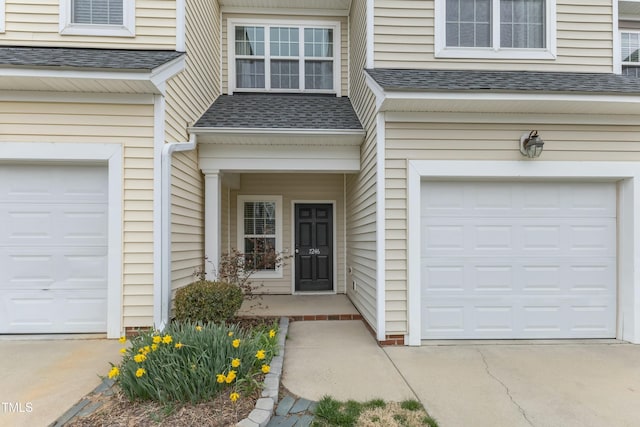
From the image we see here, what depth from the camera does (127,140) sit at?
435 centimetres

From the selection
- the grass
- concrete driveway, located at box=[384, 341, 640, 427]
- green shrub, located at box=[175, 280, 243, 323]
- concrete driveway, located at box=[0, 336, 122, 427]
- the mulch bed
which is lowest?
concrete driveway, located at box=[384, 341, 640, 427]

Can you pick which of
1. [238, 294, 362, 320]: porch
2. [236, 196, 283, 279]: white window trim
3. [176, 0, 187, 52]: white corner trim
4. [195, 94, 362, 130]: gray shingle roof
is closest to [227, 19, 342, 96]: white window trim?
[195, 94, 362, 130]: gray shingle roof

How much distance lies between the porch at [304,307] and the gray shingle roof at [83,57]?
354cm

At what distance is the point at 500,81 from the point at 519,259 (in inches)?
89.3

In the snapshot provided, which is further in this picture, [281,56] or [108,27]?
[281,56]

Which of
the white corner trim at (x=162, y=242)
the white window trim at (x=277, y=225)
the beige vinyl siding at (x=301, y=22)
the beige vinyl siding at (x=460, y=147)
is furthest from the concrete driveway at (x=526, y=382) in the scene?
the beige vinyl siding at (x=301, y=22)

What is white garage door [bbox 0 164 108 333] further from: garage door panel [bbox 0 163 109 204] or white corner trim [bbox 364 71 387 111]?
white corner trim [bbox 364 71 387 111]

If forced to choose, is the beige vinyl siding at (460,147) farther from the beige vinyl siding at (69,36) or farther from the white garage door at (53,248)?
the white garage door at (53,248)

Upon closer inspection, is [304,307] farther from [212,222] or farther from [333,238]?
[212,222]

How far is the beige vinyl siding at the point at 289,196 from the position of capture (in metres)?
7.35

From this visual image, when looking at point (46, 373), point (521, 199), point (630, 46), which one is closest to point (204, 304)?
point (46, 373)

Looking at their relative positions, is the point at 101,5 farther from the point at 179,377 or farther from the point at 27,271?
the point at 179,377

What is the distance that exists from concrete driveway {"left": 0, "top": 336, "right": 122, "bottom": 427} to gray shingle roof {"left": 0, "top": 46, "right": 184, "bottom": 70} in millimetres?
3139

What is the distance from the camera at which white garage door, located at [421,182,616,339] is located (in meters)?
4.57
